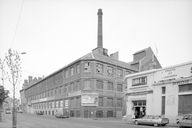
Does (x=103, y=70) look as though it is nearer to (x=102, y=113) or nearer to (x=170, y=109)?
(x=102, y=113)

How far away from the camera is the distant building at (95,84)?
161 ft

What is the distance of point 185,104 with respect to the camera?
28469 mm

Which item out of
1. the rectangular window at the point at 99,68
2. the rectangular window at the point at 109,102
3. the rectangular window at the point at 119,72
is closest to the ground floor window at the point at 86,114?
the rectangular window at the point at 109,102

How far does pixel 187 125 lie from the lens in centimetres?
2408

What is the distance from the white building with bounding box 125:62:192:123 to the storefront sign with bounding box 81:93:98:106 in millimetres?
10441

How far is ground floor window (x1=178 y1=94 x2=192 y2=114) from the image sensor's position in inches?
1104

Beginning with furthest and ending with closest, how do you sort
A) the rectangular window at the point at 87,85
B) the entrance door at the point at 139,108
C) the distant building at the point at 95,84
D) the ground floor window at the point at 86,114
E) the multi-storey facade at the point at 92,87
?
the rectangular window at the point at 87,85 → the distant building at the point at 95,84 → the multi-storey facade at the point at 92,87 → the ground floor window at the point at 86,114 → the entrance door at the point at 139,108

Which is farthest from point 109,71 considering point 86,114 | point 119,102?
point 86,114

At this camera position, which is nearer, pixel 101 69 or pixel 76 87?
pixel 101 69

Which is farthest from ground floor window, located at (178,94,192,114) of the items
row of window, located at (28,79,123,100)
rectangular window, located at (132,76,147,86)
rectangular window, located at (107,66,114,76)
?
rectangular window, located at (107,66,114,76)

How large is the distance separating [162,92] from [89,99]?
19913 mm

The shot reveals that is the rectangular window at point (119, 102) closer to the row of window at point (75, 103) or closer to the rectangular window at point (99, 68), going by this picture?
the row of window at point (75, 103)

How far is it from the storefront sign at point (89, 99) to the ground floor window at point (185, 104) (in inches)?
874

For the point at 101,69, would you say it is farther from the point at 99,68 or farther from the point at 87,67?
the point at 87,67
